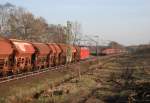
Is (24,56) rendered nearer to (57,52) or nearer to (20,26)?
(57,52)

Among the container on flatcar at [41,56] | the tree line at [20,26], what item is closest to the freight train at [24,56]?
the container on flatcar at [41,56]

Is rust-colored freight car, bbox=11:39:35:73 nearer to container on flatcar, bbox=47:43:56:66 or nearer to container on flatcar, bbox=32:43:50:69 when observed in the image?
container on flatcar, bbox=32:43:50:69

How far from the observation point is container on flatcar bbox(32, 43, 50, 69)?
44281mm

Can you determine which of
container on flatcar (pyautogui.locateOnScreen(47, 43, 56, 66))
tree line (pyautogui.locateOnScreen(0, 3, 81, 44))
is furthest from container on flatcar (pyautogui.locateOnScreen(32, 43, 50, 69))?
tree line (pyautogui.locateOnScreen(0, 3, 81, 44))

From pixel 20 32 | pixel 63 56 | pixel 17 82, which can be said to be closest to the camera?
pixel 17 82

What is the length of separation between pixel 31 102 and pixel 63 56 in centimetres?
4274

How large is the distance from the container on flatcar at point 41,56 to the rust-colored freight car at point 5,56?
9634mm

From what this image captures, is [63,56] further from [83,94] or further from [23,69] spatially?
[83,94]

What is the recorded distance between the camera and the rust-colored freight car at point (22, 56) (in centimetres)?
3578

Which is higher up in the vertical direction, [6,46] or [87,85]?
[6,46]

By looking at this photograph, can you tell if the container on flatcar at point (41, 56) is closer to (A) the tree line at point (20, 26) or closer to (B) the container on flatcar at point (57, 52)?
(B) the container on flatcar at point (57, 52)

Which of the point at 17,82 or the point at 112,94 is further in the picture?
the point at 17,82

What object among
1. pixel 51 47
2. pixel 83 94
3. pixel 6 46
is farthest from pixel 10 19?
pixel 83 94

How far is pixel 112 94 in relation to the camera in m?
27.2
